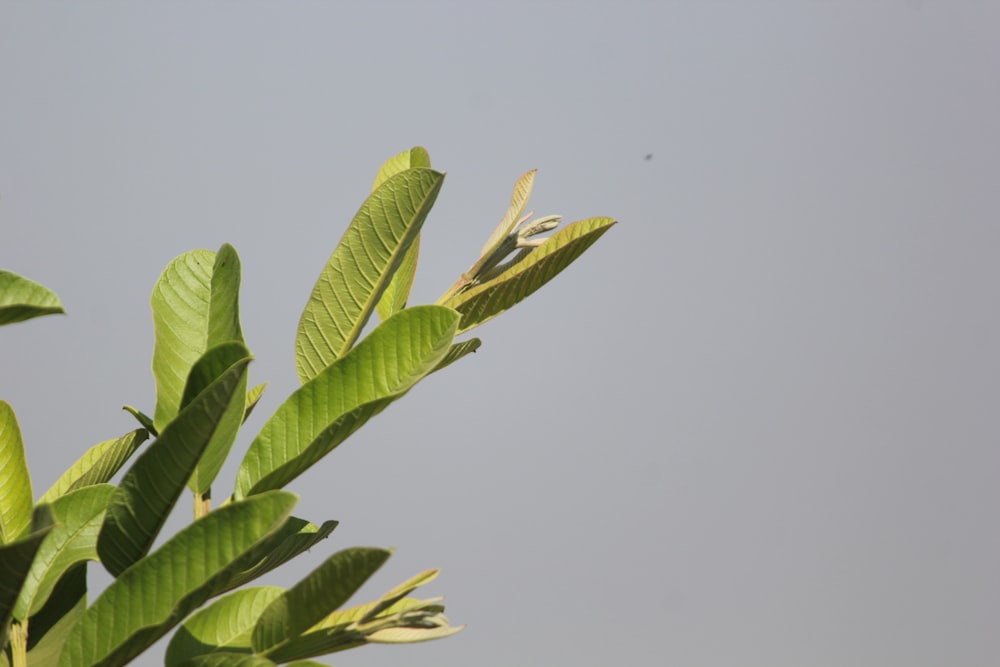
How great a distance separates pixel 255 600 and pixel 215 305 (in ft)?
0.41

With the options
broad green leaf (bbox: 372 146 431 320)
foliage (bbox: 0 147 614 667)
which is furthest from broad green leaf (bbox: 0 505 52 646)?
broad green leaf (bbox: 372 146 431 320)

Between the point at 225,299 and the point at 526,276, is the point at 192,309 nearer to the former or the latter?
the point at 225,299

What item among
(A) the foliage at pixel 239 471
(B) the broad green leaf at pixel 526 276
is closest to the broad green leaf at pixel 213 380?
(A) the foliage at pixel 239 471

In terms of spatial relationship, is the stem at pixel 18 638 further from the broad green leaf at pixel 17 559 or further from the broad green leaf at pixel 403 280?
the broad green leaf at pixel 403 280

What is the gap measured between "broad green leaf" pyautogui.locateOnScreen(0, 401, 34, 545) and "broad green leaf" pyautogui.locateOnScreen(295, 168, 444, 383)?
115mm

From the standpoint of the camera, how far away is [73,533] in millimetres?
380

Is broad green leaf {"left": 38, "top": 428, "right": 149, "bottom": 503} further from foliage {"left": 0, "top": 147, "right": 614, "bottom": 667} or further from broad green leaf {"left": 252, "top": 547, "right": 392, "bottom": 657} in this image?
broad green leaf {"left": 252, "top": 547, "right": 392, "bottom": 657}

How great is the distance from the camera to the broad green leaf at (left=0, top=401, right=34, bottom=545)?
0.38 m

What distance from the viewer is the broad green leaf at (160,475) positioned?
300mm

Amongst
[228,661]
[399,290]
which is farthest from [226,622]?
[399,290]

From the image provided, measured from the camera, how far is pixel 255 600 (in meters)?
0.35

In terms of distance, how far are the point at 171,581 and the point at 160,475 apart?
0.11 feet

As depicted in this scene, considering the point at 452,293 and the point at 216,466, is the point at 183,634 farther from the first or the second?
the point at 452,293

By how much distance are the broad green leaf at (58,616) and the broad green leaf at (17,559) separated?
0.32 ft
